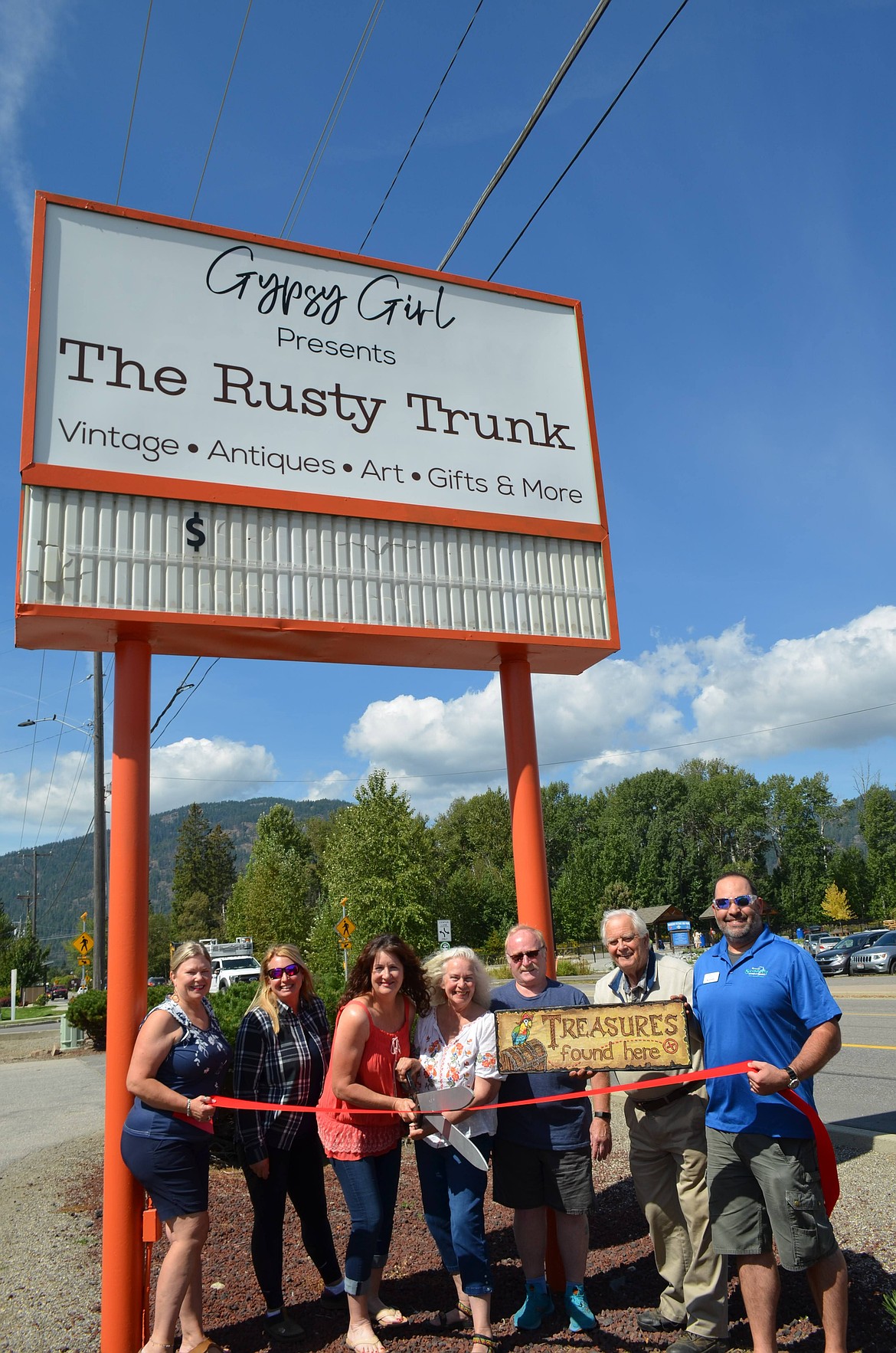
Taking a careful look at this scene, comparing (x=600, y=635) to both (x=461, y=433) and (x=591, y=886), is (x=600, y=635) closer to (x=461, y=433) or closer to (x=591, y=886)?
(x=461, y=433)

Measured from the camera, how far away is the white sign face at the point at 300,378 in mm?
4984

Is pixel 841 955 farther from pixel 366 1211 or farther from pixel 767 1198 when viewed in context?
pixel 366 1211

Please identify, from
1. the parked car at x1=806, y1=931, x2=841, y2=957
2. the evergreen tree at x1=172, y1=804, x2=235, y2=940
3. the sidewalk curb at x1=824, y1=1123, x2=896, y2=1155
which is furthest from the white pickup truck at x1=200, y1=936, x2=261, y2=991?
the evergreen tree at x1=172, y1=804, x2=235, y2=940

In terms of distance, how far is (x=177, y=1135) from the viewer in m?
3.87

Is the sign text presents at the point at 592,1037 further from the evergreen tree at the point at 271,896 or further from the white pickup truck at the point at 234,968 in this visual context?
the evergreen tree at the point at 271,896

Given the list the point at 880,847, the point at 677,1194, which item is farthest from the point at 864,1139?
the point at 880,847

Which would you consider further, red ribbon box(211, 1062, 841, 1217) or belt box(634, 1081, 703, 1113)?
belt box(634, 1081, 703, 1113)

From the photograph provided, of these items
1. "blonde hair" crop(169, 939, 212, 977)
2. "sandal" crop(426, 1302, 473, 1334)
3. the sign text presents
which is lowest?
"sandal" crop(426, 1302, 473, 1334)

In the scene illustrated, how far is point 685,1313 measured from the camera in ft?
13.1

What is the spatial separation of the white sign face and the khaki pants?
3.56 m

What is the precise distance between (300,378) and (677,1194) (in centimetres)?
481

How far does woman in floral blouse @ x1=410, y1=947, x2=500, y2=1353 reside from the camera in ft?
12.7

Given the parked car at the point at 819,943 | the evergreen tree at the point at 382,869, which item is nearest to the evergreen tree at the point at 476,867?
the evergreen tree at the point at 382,869

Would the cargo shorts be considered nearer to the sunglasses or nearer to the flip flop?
the flip flop
